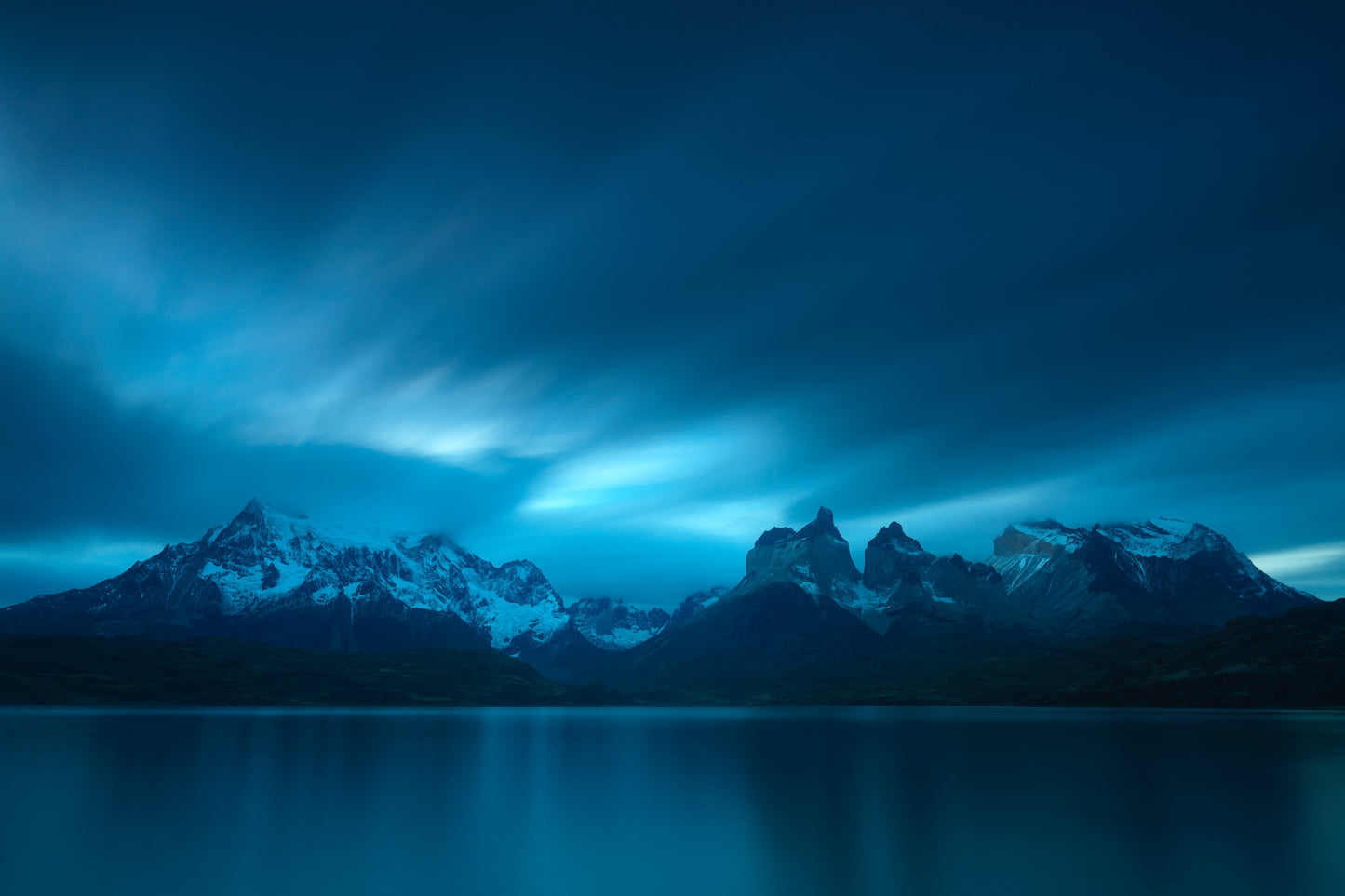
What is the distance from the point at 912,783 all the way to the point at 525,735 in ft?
399

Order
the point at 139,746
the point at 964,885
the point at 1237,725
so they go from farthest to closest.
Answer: the point at 1237,725
the point at 139,746
the point at 964,885

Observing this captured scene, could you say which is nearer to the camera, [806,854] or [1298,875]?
[1298,875]

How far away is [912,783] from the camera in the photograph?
80562 mm

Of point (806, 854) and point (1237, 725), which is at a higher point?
point (806, 854)

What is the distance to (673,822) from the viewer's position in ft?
199

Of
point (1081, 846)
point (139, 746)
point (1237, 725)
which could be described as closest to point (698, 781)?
point (1081, 846)

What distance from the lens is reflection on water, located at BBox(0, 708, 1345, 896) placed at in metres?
41.4

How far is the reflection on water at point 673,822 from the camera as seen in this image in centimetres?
4138

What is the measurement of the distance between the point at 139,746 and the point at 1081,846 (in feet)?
423

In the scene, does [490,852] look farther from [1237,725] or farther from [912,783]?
[1237,725]

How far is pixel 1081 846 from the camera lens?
4888cm

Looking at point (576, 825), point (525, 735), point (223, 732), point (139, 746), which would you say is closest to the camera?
point (576, 825)

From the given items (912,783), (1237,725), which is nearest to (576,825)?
(912,783)

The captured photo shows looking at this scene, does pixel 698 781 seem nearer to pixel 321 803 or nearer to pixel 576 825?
pixel 576 825
